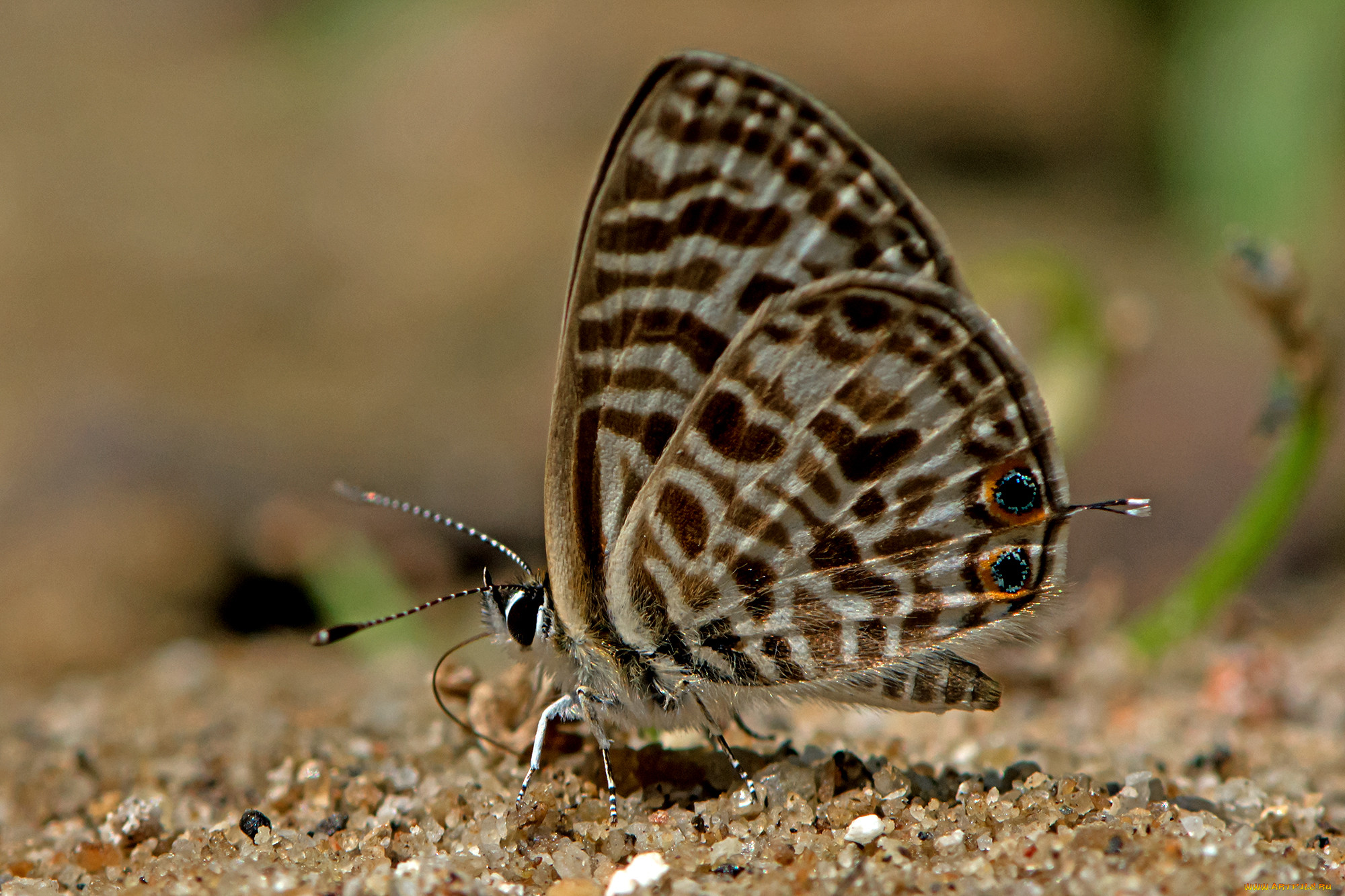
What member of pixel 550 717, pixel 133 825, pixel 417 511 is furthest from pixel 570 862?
pixel 133 825

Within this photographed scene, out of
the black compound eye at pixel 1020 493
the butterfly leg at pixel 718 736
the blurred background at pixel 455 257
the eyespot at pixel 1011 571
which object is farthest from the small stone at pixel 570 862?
the blurred background at pixel 455 257

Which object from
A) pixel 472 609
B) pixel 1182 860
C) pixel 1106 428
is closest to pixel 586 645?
→ pixel 1182 860

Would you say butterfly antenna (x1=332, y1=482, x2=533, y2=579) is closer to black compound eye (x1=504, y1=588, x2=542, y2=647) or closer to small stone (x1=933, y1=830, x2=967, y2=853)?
black compound eye (x1=504, y1=588, x2=542, y2=647)

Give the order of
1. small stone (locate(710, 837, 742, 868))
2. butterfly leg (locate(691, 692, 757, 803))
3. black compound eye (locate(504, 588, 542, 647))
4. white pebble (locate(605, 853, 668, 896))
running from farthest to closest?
1. black compound eye (locate(504, 588, 542, 647))
2. butterfly leg (locate(691, 692, 757, 803))
3. small stone (locate(710, 837, 742, 868))
4. white pebble (locate(605, 853, 668, 896))

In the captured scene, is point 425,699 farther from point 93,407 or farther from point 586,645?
point 93,407

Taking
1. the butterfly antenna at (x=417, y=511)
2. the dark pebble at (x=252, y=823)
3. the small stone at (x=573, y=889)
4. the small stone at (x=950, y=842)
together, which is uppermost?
the butterfly antenna at (x=417, y=511)

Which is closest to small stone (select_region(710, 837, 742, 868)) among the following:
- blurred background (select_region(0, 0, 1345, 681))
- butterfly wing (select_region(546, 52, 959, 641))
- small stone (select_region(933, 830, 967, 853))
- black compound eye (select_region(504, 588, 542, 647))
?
small stone (select_region(933, 830, 967, 853))

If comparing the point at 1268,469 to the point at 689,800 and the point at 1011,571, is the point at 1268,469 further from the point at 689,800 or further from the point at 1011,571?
the point at 689,800

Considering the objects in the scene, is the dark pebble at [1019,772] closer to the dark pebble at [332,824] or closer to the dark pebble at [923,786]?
the dark pebble at [923,786]
